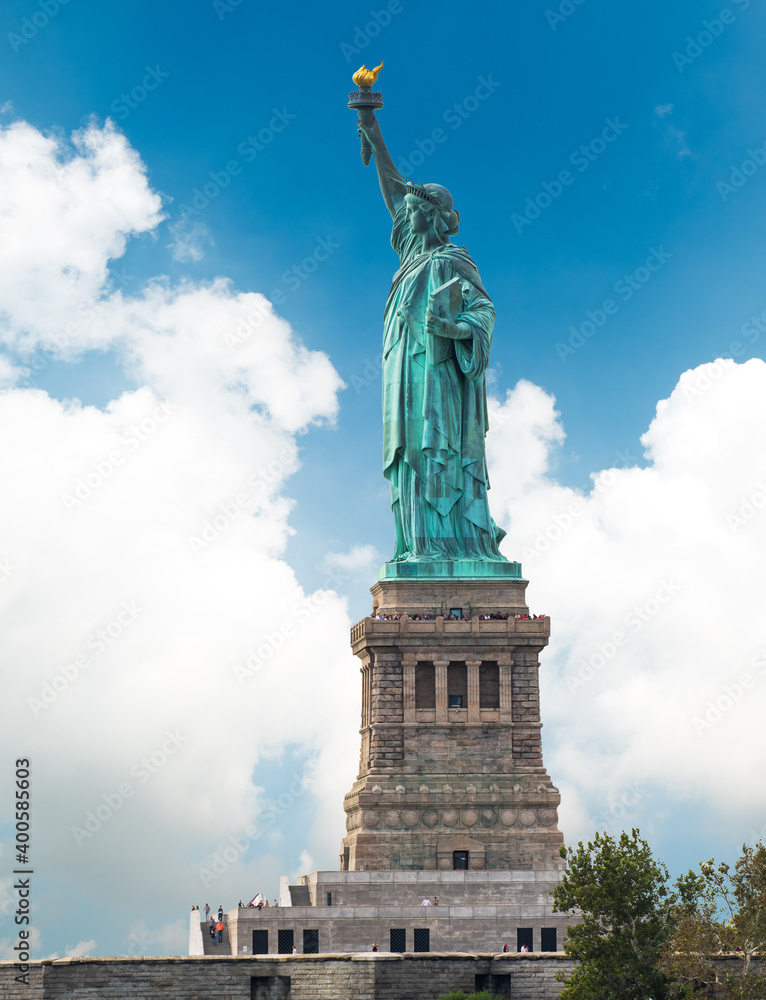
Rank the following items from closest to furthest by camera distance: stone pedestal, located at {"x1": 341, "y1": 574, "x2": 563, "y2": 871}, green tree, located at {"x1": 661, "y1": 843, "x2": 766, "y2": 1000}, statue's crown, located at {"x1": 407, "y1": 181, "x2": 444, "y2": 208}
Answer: green tree, located at {"x1": 661, "y1": 843, "x2": 766, "y2": 1000} < stone pedestal, located at {"x1": 341, "y1": 574, "x2": 563, "y2": 871} < statue's crown, located at {"x1": 407, "y1": 181, "x2": 444, "y2": 208}

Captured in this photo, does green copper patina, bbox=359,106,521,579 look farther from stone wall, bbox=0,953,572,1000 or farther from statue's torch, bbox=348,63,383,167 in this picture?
stone wall, bbox=0,953,572,1000

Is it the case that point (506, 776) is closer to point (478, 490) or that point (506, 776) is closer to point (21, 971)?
point (478, 490)

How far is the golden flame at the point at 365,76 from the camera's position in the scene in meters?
58.9

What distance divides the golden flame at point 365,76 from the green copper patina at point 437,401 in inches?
162

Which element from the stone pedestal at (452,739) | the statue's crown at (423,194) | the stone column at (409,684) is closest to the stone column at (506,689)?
the stone pedestal at (452,739)

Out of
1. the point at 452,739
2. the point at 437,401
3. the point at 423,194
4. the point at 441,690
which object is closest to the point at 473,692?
the point at 441,690

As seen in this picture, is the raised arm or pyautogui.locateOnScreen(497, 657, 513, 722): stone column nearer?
pyautogui.locateOnScreen(497, 657, 513, 722): stone column

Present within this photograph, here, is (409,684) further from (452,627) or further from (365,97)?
(365,97)

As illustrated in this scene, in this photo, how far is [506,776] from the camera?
Answer: 52219 millimetres

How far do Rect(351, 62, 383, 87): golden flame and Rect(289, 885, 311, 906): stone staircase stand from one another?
28081mm

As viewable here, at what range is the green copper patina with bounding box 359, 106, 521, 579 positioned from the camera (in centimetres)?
5641

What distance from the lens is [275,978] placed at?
1543 inches

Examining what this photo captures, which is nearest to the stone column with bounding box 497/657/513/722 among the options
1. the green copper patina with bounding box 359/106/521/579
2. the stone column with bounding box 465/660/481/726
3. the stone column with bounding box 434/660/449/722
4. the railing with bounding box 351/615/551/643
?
the stone column with bounding box 465/660/481/726

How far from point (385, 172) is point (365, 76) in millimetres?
3436
